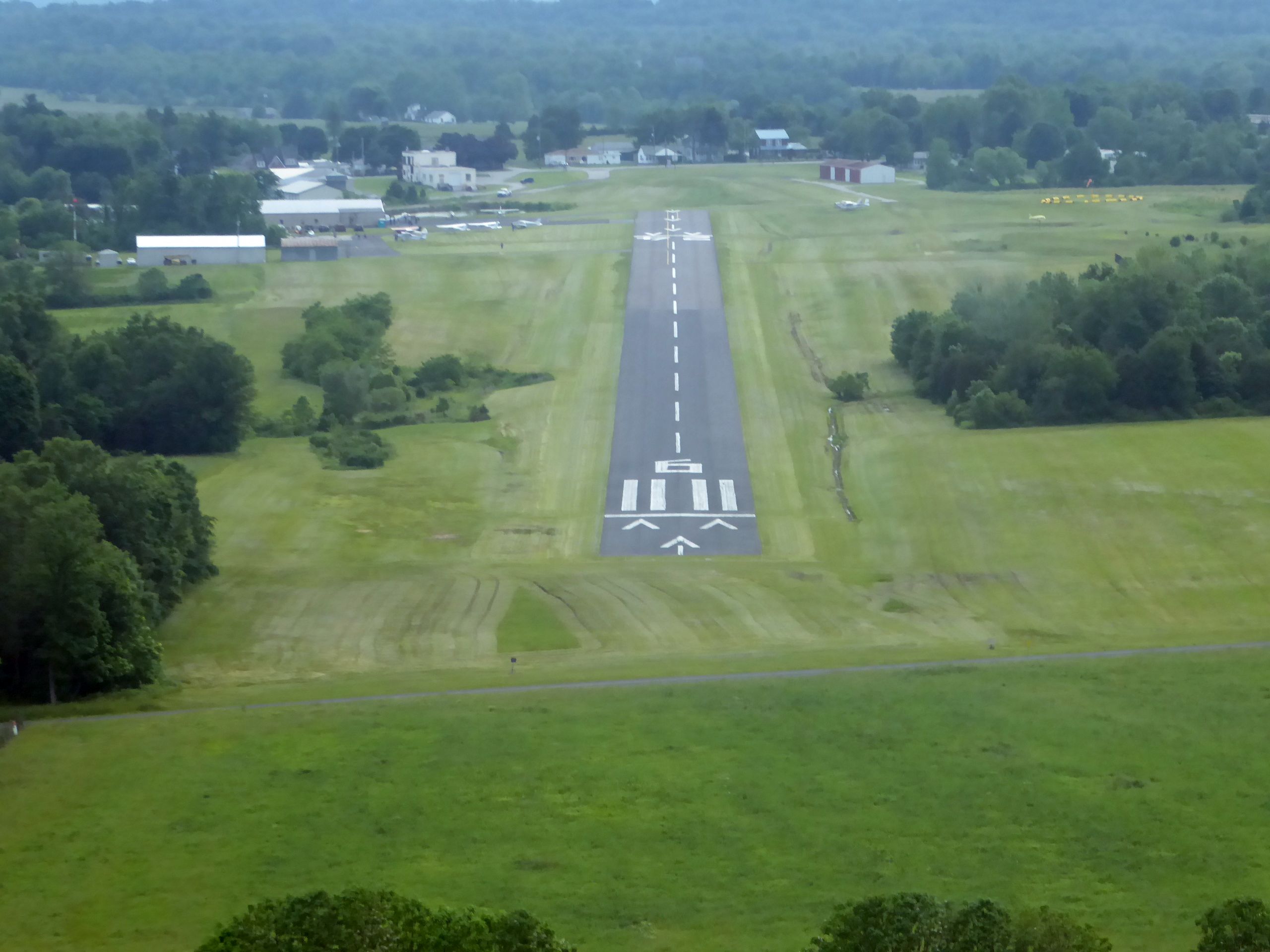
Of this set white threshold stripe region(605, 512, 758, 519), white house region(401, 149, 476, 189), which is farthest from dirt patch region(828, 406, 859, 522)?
white house region(401, 149, 476, 189)

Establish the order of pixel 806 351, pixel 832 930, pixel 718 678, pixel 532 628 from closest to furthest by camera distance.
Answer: pixel 832 930, pixel 718 678, pixel 532 628, pixel 806 351

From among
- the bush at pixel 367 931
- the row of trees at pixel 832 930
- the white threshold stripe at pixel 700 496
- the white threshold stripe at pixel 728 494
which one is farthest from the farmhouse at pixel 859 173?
the bush at pixel 367 931

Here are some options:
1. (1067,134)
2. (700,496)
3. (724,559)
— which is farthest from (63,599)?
(1067,134)

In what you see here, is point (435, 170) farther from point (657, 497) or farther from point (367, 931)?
point (367, 931)

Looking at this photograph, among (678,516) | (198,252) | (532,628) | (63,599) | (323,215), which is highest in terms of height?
(323,215)

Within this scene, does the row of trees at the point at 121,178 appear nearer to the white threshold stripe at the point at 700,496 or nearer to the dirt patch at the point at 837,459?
the dirt patch at the point at 837,459

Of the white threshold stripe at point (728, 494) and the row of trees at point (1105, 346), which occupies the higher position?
the row of trees at point (1105, 346)

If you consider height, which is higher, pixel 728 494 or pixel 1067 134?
pixel 1067 134

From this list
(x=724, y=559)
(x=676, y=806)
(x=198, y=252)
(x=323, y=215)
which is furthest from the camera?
(x=323, y=215)
